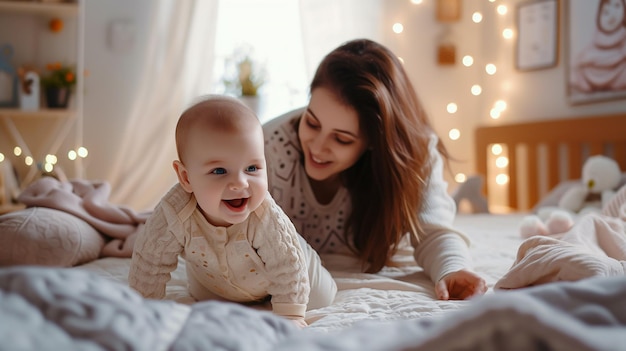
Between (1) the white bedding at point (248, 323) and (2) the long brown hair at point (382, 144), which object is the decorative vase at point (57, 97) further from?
(1) the white bedding at point (248, 323)

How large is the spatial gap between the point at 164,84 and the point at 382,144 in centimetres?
245

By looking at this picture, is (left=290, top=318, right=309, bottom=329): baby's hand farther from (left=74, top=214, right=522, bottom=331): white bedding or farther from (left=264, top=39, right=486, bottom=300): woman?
(left=264, top=39, right=486, bottom=300): woman

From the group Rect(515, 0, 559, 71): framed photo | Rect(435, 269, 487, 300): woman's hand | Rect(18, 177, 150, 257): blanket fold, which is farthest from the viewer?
Rect(515, 0, 559, 71): framed photo

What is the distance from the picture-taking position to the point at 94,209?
5.37 feet

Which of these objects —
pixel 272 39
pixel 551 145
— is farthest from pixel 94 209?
pixel 551 145

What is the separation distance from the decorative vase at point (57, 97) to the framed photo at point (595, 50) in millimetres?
2533

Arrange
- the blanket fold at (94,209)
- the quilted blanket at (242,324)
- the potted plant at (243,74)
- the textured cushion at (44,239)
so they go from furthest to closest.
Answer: the potted plant at (243,74) < the blanket fold at (94,209) < the textured cushion at (44,239) < the quilted blanket at (242,324)

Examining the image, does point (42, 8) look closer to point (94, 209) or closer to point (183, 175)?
point (94, 209)

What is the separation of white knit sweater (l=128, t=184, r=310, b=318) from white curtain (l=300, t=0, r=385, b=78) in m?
2.60

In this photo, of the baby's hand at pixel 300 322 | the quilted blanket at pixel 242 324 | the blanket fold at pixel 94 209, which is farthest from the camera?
the blanket fold at pixel 94 209

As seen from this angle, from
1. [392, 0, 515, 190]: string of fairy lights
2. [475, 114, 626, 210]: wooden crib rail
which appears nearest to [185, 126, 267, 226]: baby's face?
[475, 114, 626, 210]: wooden crib rail

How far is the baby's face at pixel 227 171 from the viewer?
3.15 feet

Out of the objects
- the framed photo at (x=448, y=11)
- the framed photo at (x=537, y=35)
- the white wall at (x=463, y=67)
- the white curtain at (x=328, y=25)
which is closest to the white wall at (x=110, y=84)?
the white curtain at (x=328, y=25)

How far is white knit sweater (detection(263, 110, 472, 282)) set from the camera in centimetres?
145
